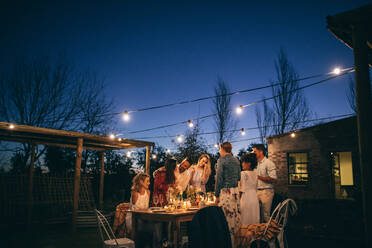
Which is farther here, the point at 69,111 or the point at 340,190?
the point at 69,111

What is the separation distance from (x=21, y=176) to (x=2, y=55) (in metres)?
7.59

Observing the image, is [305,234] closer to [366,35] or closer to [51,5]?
[366,35]

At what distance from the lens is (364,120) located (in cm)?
347

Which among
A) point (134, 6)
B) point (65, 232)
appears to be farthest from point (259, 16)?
point (65, 232)

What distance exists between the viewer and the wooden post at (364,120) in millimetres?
3373

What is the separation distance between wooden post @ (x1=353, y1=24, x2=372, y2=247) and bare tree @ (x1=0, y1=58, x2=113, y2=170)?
11129mm

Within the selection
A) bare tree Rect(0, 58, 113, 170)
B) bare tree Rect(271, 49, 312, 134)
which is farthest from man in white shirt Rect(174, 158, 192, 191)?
bare tree Rect(271, 49, 312, 134)

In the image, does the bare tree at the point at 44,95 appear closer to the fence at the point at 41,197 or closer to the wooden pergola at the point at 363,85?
the fence at the point at 41,197

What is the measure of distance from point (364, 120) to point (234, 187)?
206cm

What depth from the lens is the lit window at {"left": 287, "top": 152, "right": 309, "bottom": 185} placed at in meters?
11.9

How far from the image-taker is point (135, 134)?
1681 cm

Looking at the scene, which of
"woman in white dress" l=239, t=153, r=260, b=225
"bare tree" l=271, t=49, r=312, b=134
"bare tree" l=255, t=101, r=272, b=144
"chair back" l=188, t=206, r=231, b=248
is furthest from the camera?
"bare tree" l=255, t=101, r=272, b=144

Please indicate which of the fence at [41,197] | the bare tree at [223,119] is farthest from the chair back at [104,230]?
the bare tree at [223,119]

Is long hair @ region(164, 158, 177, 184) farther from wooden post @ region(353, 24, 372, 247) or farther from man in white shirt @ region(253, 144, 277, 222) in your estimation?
wooden post @ region(353, 24, 372, 247)
